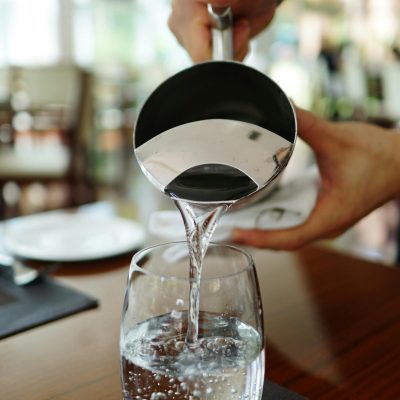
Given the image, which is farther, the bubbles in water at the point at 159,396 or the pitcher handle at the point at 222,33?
the pitcher handle at the point at 222,33

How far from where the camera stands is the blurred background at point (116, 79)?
98.9 inches

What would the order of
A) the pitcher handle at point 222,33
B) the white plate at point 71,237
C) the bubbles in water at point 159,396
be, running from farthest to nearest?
the white plate at point 71,237, the pitcher handle at point 222,33, the bubbles in water at point 159,396

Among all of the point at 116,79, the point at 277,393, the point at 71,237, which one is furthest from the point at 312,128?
the point at 116,79

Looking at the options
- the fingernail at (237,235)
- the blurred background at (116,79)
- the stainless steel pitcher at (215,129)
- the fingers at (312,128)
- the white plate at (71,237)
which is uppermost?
the stainless steel pitcher at (215,129)

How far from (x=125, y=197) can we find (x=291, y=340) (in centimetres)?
300

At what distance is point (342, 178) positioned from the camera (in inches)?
25.2

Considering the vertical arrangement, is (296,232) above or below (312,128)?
below

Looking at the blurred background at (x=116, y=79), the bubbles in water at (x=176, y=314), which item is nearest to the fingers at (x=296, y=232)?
the bubbles in water at (x=176, y=314)

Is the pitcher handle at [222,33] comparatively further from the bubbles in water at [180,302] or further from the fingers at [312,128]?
the bubbles in water at [180,302]

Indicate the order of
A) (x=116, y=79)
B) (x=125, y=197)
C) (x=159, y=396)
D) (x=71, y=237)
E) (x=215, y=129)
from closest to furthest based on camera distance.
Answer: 1. (x=159, y=396)
2. (x=215, y=129)
3. (x=71, y=237)
4. (x=125, y=197)
5. (x=116, y=79)

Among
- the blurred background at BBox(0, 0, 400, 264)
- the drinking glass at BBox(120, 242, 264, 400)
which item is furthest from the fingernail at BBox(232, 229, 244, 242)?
the blurred background at BBox(0, 0, 400, 264)

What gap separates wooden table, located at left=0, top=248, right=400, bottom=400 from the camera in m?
0.45

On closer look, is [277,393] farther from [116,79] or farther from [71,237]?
[116,79]

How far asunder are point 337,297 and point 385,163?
164mm
